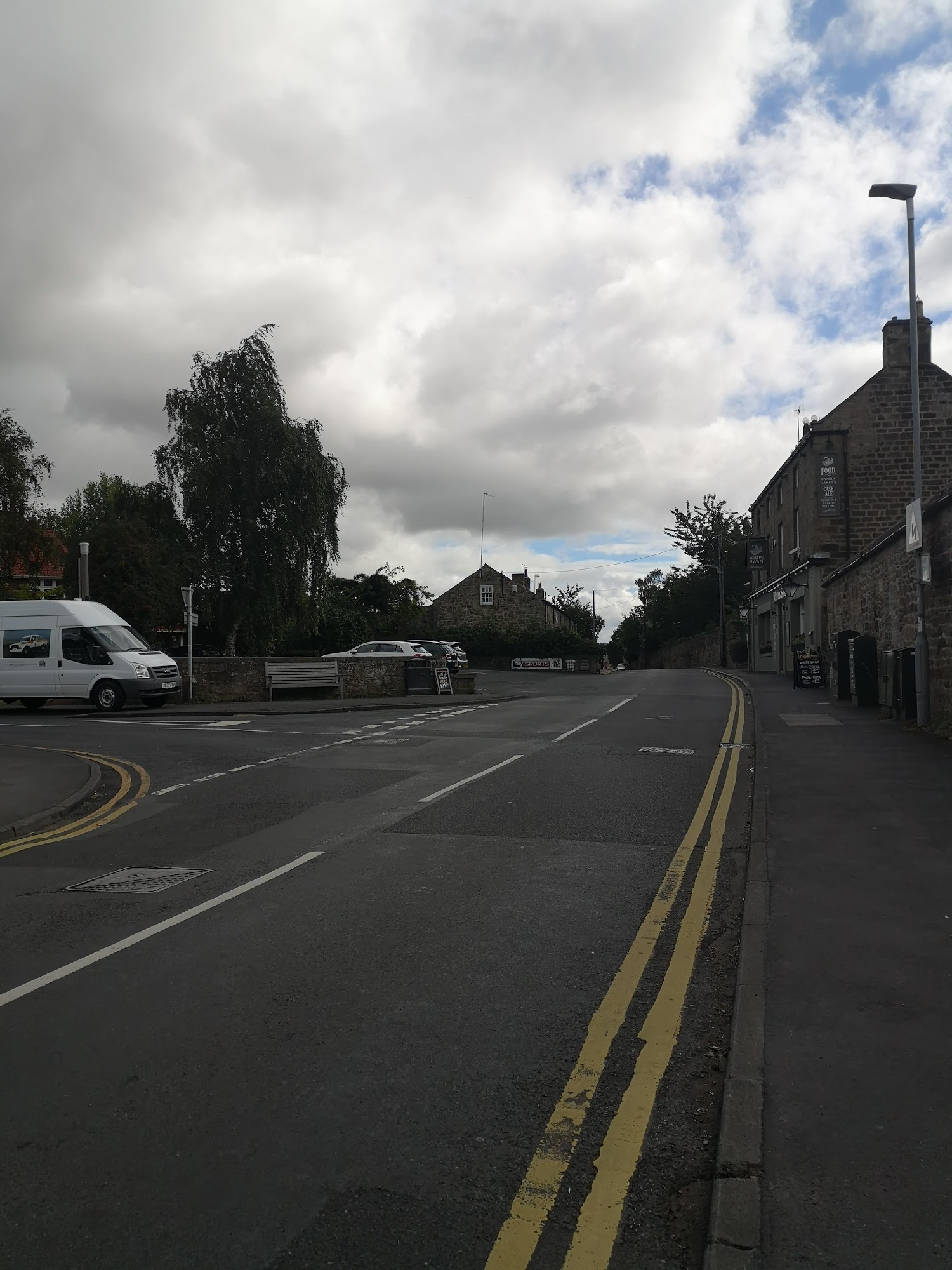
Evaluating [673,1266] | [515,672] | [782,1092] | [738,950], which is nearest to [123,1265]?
[673,1266]

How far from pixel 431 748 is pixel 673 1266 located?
13059 mm

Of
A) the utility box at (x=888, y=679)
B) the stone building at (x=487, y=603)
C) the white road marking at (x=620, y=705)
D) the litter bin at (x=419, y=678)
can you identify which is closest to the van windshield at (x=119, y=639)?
the litter bin at (x=419, y=678)

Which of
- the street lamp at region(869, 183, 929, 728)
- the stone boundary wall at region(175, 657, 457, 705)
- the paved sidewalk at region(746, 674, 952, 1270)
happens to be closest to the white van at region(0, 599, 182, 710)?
the stone boundary wall at region(175, 657, 457, 705)

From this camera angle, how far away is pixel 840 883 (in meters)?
6.57

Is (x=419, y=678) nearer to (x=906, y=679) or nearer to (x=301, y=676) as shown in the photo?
(x=301, y=676)

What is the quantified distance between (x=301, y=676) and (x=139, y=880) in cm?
2068

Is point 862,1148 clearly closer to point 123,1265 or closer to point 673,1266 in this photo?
point 673,1266

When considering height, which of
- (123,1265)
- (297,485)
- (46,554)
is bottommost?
(123,1265)

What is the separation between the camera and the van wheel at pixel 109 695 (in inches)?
942

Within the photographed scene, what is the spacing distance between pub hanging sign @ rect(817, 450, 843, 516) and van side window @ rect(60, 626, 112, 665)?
28251 millimetres

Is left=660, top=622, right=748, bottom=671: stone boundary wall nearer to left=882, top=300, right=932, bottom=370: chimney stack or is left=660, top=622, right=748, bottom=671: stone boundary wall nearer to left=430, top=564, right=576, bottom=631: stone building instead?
left=430, top=564, right=576, bottom=631: stone building

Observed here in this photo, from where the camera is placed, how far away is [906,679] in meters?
17.2

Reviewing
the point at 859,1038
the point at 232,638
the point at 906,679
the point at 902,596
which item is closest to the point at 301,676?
the point at 232,638

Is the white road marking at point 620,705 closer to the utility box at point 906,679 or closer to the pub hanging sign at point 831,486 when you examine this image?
the utility box at point 906,679
